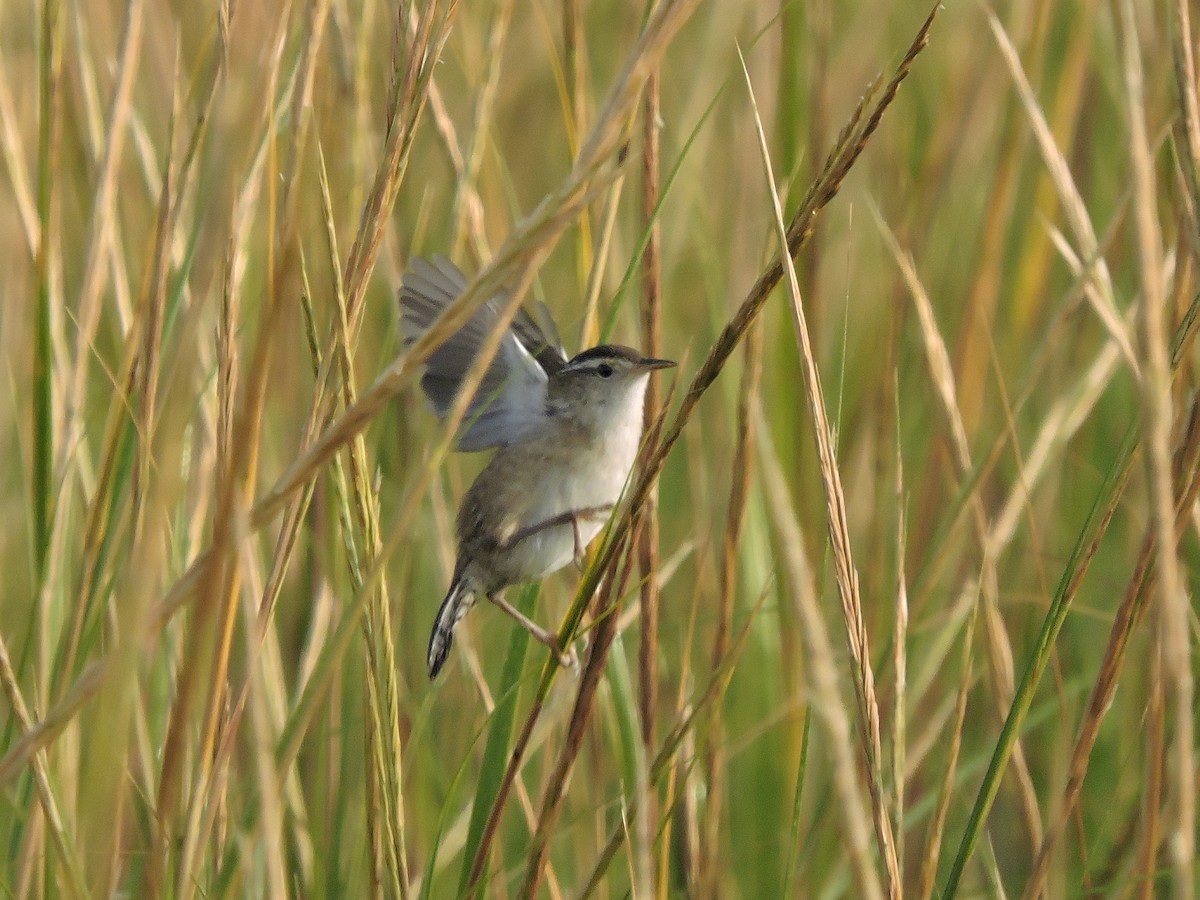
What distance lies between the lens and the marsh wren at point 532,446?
245 cm

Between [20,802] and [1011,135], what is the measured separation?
2.12m

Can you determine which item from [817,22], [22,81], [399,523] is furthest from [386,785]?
[22,81]

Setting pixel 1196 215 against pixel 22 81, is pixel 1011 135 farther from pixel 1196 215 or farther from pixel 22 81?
pixel 22 81

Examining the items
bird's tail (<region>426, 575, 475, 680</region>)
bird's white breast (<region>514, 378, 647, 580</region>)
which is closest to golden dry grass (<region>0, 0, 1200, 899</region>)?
bird's tail (<region>426, 575, 475, 680</region>)

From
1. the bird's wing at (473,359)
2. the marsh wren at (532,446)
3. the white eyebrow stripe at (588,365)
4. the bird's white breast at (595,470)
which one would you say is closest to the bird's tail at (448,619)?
the marsh wren at (532,446)

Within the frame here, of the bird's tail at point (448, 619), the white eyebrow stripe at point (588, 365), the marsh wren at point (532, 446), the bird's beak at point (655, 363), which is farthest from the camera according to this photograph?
the white eyebrow stripe at point (588, 365)

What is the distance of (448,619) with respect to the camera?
240 cm

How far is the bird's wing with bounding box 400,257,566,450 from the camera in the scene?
6.95 feet

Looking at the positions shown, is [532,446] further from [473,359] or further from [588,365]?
[473,359]

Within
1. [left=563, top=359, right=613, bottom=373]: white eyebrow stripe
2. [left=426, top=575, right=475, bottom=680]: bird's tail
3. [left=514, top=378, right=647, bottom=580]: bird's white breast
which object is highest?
[left=563, top=359, right=613, bottom=373]: white eyebrow stripe

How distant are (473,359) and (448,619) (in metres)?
0.66

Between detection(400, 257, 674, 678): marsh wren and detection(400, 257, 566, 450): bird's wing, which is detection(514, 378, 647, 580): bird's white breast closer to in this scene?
detection(400, 257, 674, 678): marsh wren

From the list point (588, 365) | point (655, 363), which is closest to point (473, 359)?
point (655, 363)

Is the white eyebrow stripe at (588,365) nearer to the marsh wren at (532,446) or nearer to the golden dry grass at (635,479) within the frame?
the marsh wren at (532,446)
